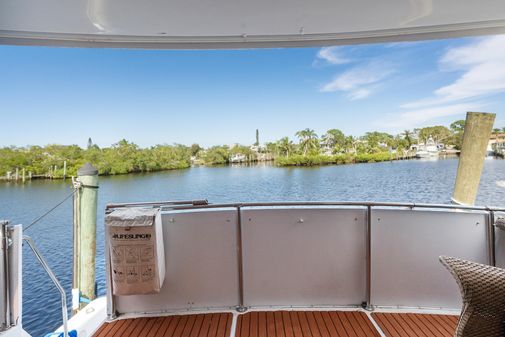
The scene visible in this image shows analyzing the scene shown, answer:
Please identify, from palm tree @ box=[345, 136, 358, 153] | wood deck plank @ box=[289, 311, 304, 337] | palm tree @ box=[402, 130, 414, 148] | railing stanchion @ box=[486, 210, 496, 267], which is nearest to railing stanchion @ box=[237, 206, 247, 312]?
wood deck plank @ box=[289, 311, 304, 337]

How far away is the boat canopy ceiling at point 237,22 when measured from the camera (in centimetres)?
180

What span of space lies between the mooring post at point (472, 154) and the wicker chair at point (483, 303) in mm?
2741

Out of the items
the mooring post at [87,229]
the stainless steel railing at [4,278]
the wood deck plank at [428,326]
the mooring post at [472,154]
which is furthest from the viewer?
the mooring post at [87,229]

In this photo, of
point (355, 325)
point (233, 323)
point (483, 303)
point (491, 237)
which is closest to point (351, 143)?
point (491, 237)

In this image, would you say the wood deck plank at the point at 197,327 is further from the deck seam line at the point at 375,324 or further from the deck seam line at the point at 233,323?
the deck seam line at the point at 375,324

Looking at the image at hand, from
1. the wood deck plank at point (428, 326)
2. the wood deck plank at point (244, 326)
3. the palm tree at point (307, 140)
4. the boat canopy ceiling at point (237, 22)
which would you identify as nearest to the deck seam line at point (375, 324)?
the wood deck plank at point (428, 326)

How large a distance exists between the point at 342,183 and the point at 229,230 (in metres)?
8.37

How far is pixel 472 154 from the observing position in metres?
3.34

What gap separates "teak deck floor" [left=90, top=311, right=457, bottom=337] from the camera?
5.97 feet

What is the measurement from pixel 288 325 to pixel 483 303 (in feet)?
3.87

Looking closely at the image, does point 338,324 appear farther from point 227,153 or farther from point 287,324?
point 227,153

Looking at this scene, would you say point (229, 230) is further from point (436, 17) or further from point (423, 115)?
point (423, 115)

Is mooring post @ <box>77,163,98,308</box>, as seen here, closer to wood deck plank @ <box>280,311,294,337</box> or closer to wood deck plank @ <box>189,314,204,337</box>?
wood deck plank @ <box>189,314,204,337</box>

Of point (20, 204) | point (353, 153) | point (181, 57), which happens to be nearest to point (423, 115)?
point (353, 153)
